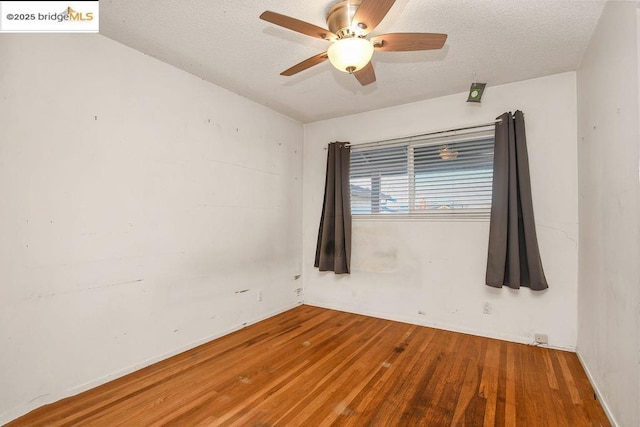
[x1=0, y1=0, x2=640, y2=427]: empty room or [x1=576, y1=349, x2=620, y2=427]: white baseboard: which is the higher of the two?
[x1=0, y1=0, x2=640, y2=427]: empty room

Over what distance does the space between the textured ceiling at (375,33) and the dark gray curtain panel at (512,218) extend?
1.98 feet

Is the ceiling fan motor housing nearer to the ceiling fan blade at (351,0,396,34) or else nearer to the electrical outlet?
the ceiling fan blade at (351,0,396,34)

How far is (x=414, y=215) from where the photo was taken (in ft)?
11.2

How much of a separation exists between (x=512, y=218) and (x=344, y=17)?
221cm

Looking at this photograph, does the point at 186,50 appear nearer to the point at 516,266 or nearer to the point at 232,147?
the point at 232,147

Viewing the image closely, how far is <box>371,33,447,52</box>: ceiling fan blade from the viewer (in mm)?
1690

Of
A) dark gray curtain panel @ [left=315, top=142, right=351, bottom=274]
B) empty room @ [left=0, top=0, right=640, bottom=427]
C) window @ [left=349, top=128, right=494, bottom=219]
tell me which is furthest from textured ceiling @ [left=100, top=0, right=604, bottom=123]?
dark gray curtain panel @ [left=315, top=142, right=351, bottom=274]

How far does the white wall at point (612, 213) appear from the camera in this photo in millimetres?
1461

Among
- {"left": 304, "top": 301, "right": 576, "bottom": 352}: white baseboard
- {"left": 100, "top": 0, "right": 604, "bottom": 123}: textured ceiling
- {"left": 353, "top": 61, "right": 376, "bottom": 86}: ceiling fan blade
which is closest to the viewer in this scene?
{"left": 100, "top": 0, "right": 604, "bottom": 123}: textured ceiling

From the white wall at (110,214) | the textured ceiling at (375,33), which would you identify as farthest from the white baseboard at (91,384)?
the textured ceiling at (375,33)

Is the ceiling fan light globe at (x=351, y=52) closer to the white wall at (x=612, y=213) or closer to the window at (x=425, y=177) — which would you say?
the white wall at (x=612, y=213)

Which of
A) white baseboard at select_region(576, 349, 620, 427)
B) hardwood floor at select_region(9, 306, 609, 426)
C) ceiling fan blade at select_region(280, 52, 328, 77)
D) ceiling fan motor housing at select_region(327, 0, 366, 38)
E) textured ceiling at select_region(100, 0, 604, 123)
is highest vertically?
textured ceiling at select_region(100, 0, 604, 123)

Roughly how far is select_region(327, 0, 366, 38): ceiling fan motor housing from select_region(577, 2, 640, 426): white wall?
1371 millimetres

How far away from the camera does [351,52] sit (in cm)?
170
